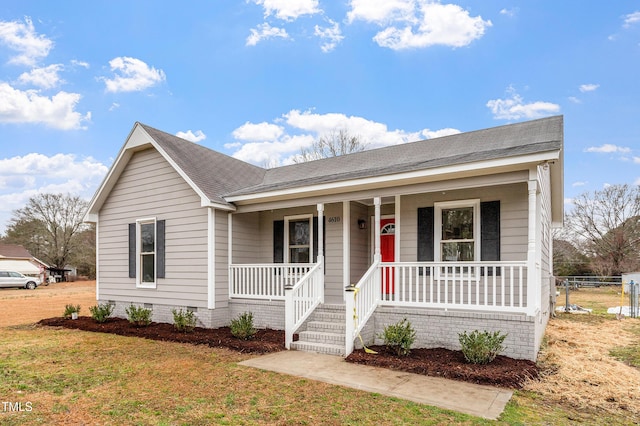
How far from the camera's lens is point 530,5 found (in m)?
11.5

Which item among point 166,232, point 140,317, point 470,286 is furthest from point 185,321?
point 470,286

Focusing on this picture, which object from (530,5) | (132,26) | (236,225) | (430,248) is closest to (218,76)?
(132,26)

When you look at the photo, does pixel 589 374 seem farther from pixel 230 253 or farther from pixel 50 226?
pixel 50 226

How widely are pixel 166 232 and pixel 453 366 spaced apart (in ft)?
25.4

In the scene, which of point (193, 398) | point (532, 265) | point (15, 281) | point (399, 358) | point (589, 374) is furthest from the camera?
point (15, 281)

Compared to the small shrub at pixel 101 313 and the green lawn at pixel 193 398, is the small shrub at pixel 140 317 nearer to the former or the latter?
the small shrub at pixel 101 313

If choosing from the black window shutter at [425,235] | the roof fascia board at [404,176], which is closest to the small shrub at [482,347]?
the black window shutter at [425,235]

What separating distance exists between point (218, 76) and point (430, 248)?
14.2 meters

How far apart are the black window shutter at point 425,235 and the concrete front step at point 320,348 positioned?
8.35 ft

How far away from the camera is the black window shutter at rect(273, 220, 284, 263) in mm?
10468

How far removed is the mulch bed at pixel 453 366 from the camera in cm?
539

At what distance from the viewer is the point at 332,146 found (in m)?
28.8

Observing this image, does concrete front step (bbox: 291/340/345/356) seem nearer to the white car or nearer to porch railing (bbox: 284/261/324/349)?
porch railing (bbox: 284/261/324/349)

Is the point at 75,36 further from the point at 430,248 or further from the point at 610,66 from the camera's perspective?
the point at 610,66
